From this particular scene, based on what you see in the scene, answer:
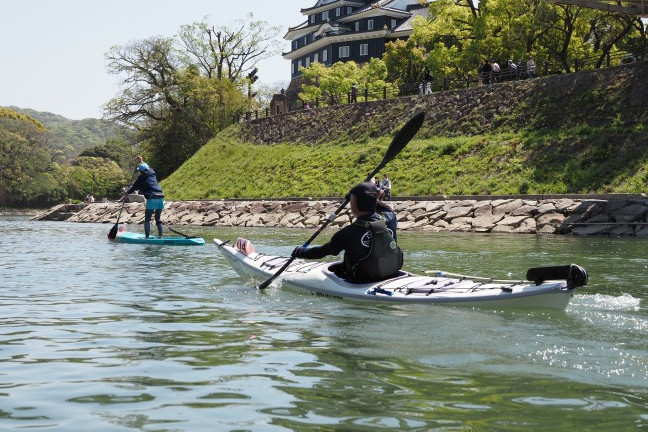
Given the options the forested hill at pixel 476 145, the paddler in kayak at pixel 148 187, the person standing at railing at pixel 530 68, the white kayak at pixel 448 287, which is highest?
the person standing at railing at pixel 530 68

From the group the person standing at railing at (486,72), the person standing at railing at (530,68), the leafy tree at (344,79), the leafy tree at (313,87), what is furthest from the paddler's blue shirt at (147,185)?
the leafy tree at (313,87)

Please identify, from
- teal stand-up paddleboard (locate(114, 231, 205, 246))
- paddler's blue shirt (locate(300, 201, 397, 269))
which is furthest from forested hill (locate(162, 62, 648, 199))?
paddler's blue shirt (locate(300, 201, 397, 269))

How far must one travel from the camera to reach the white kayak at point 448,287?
7953mm

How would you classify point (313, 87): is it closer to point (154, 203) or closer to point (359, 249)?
point (154, 203)

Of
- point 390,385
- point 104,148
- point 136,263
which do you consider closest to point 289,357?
point 390,385

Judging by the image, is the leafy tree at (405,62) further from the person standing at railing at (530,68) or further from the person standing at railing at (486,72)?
the person standing at railing at (530,68)

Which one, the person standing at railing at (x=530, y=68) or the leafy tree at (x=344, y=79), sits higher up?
the leafy tree at (x=344, y=79)

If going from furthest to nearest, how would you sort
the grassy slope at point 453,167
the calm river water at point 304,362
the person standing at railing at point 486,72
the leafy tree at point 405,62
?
the leafy tree at point 405,62 → the person standing at railing at point 486,72 → the grassy slope at point 453,167 → the calm river water at point 304,362

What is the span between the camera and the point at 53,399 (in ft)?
16.9

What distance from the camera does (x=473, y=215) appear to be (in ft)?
97.8

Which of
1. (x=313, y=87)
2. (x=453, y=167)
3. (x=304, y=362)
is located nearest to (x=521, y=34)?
(x=453, y=167)

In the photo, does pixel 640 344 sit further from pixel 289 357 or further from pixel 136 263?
pixel 136 263

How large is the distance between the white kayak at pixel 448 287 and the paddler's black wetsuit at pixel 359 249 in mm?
124

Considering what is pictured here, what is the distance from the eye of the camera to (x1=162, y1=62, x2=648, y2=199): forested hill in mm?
31509
